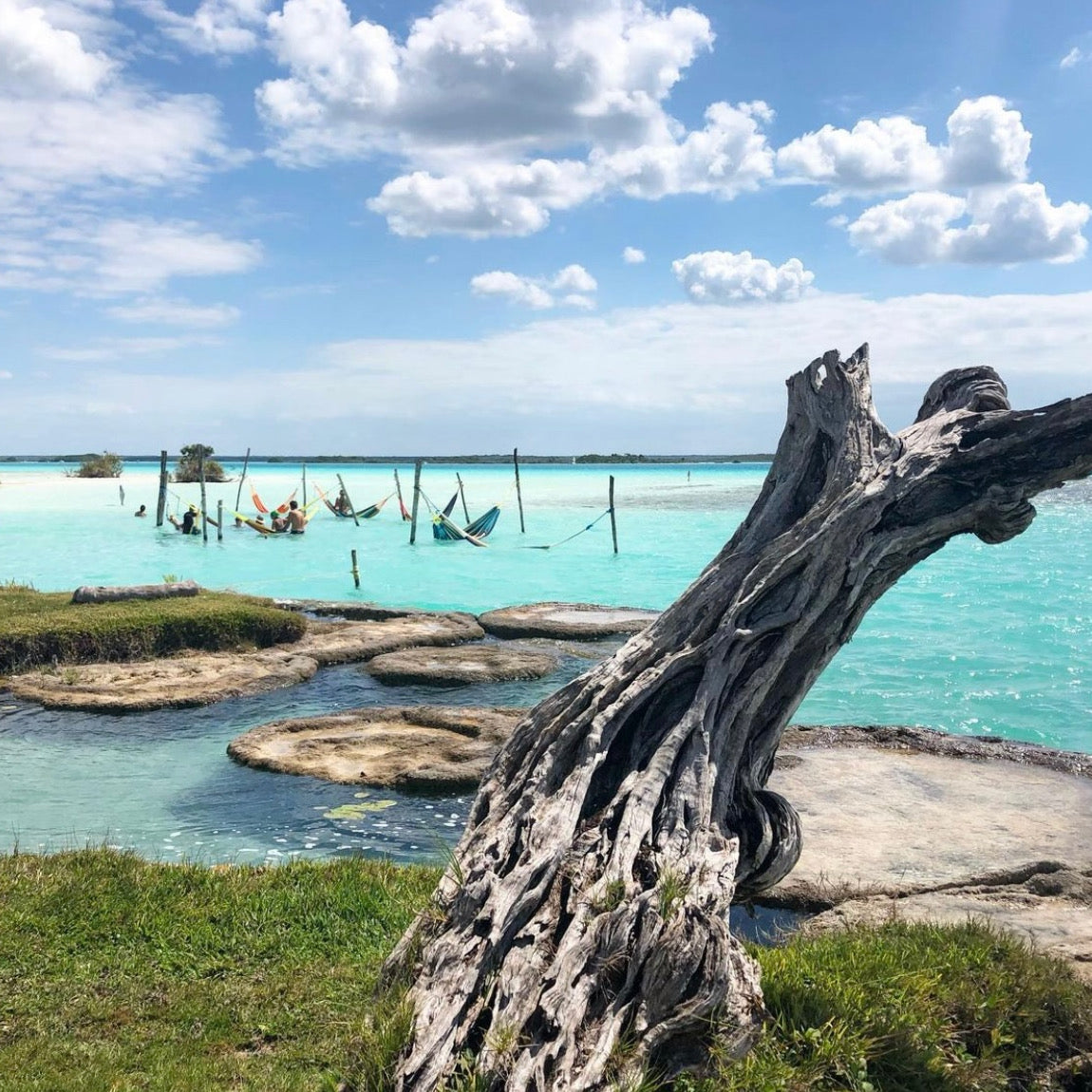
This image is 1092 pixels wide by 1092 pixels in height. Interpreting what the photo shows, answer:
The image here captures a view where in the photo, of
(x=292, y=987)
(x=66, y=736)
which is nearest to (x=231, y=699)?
(x=66, y=736)

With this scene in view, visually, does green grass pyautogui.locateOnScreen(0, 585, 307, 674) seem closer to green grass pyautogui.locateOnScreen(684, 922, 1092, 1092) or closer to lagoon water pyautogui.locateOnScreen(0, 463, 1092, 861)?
lagoon water pyautogui.locateOnScreen(0, 463, 1092, 861)

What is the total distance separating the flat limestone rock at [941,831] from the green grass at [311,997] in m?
0.87

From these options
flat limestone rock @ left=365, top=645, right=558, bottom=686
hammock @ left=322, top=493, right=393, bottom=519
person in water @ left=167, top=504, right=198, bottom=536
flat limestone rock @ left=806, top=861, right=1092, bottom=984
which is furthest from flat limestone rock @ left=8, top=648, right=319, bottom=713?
hammock @ left=322, top=493, right=393, bottom=519

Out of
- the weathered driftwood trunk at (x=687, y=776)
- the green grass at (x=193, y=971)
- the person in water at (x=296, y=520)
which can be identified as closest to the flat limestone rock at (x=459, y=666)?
the green grass at (x=193, y=971)

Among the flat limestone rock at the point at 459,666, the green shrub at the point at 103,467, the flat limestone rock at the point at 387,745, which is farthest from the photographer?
the green shrub at the point at 103,467

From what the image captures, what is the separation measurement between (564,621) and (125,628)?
7.59 meters

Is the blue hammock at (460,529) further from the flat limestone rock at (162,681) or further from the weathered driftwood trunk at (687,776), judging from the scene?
the weathered driftwood trunk at (687,776)

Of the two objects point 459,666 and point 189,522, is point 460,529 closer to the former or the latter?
point 189,522

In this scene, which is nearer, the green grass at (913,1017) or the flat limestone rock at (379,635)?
the green grass at (913,1017)

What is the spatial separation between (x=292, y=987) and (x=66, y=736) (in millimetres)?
7632

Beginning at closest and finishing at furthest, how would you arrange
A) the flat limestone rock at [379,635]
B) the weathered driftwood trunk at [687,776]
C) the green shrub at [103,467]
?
the weathered driftwood trunk at [687,776], the flat limestone rock at [379,635], the green shrub at [103,467]

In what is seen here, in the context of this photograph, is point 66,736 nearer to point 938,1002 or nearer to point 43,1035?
point 43,1035

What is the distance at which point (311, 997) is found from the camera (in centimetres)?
491

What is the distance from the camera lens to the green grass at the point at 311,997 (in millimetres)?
4000
